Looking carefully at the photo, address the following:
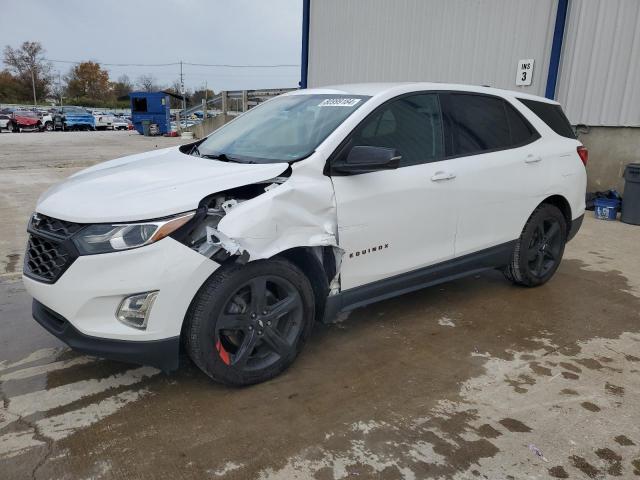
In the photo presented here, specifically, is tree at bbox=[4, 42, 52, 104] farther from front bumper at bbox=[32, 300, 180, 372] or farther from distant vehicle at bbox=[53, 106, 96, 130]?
front bumper at bbox=[32, 300, 180, 372]

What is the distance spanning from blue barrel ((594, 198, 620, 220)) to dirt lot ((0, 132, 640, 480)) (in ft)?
14.8

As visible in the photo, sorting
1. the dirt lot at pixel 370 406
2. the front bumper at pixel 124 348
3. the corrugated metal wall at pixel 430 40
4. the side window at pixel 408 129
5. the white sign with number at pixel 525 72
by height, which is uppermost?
the corrugated metal wall at pixel 430 40

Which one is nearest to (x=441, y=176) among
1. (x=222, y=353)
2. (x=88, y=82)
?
(x=222, y=353)

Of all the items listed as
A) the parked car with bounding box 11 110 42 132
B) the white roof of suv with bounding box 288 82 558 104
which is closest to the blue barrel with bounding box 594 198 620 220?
the white roof of suv with bounding box 288 82 558 104

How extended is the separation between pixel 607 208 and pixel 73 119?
3641 centimetres

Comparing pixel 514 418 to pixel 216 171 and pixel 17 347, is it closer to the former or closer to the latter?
pixel 216 171

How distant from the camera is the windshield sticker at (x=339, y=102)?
11.2 ft

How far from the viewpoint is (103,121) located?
38.6 meters

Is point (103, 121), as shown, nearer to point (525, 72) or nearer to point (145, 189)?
point (525, 72)

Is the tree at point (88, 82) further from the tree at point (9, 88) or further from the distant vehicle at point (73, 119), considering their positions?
the distant vehicle at point (73, 119)

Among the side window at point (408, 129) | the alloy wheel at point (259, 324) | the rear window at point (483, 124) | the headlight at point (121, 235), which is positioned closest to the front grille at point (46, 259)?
the headlight at point (121, 235)

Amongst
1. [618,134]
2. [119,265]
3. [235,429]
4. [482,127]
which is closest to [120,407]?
[235,429]

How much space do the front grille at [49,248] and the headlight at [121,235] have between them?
0.08 metres

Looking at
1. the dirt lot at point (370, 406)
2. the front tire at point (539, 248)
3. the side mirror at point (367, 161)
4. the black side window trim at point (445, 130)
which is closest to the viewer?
the dirt lot at point (370, 406)
